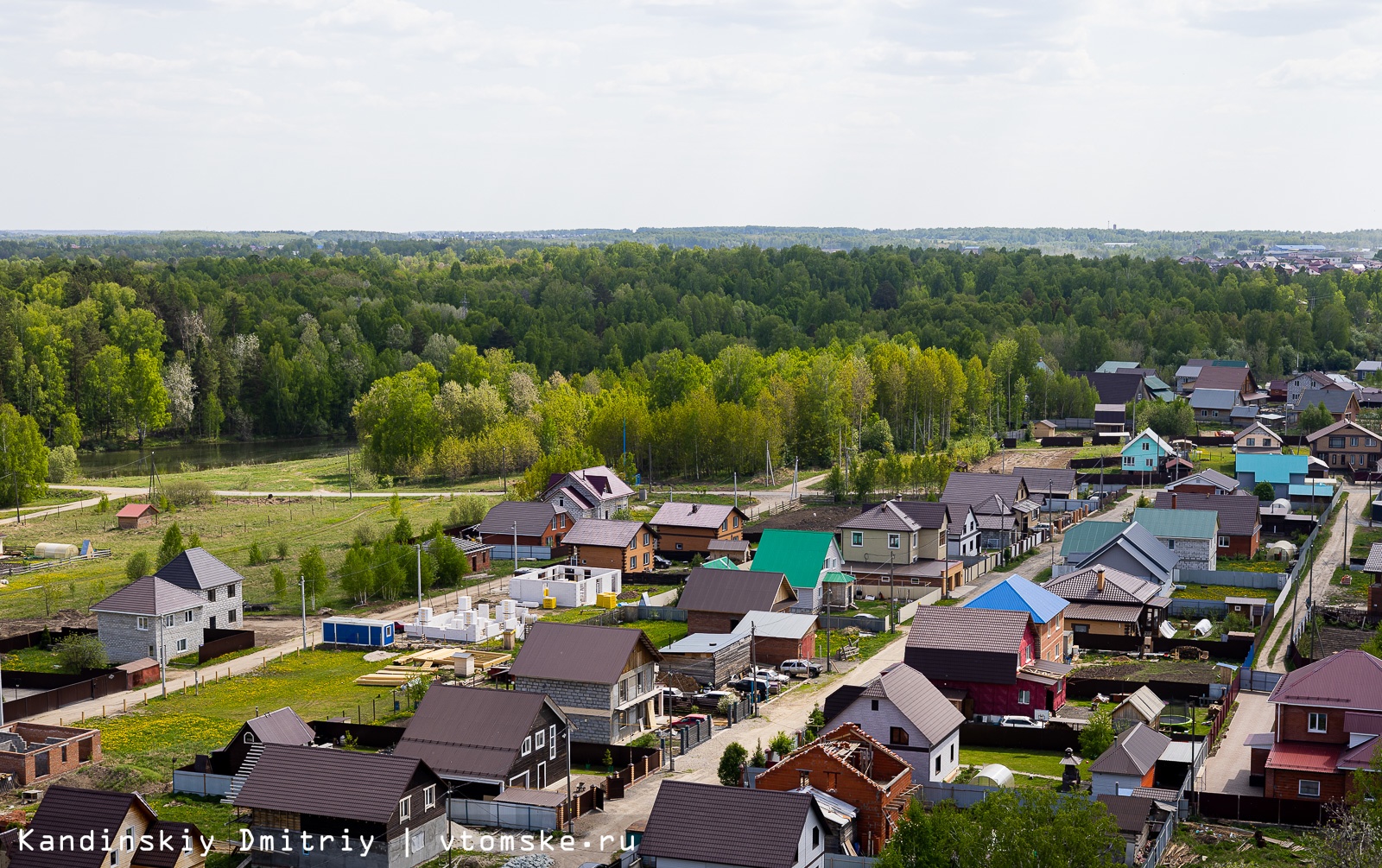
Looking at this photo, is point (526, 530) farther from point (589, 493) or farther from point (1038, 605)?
point (1038, 605)

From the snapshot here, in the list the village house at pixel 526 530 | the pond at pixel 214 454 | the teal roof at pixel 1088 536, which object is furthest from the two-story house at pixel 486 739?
the pond at pixel 214 454

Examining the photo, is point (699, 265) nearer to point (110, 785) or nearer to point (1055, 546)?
point (1055, 546)

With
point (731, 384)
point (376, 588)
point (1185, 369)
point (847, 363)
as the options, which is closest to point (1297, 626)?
point (376, 588)

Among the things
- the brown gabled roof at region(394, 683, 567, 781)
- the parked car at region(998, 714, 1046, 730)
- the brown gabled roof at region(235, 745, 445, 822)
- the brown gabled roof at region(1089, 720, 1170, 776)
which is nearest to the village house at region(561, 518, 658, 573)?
the parked car at region(998, 714, 1046, 730)

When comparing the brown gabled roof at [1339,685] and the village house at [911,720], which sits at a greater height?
the brown gabled roof at [1339,685]

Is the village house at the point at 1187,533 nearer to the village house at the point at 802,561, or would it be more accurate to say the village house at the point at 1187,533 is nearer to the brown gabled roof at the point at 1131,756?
the village house at the point at 802,561

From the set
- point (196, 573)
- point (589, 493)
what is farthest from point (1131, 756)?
point (589, 493)

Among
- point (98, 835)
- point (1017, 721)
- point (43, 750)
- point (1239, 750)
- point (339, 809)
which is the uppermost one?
point (98, 835)

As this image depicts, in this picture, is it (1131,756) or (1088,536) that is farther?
(1088,536)
